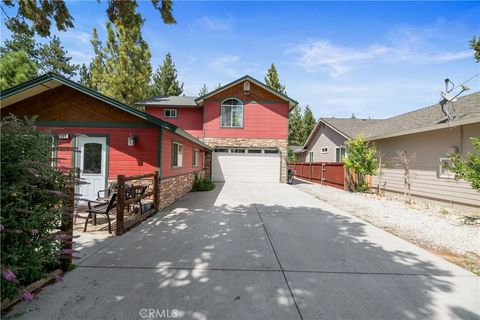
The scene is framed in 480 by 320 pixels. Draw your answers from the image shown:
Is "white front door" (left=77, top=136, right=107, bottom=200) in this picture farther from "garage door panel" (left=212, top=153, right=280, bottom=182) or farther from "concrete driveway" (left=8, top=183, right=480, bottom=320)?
"garage door panel" (left=212, top=153, right=280, bottom=182)

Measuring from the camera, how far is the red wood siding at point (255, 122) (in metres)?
16.8

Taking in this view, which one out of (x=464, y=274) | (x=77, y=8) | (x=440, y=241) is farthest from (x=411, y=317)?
(x=77, y=8)

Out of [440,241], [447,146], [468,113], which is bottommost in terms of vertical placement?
[440,241]

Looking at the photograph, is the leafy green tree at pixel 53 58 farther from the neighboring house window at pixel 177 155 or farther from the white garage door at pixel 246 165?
the neighboring house window at pixel 177 155

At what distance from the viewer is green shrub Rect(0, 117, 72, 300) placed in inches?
91.0

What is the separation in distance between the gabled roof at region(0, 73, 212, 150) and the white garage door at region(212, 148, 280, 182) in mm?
9298

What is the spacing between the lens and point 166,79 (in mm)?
34062

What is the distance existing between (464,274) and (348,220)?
3.15 metres

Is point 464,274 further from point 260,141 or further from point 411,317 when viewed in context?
point 260,141

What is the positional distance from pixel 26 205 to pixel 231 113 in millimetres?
15021

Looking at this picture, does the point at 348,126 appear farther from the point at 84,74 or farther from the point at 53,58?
the point at 84,74

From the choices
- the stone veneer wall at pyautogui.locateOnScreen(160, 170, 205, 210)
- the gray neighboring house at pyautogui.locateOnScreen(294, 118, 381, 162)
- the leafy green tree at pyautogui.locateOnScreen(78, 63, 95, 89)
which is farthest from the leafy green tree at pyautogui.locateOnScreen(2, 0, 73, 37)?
the leafy green tree at pyautogui.locateOnScreen(78, 63, 95, 89)

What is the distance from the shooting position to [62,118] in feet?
25.3
